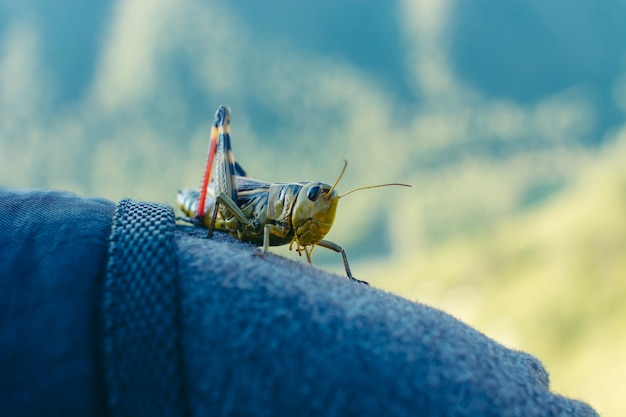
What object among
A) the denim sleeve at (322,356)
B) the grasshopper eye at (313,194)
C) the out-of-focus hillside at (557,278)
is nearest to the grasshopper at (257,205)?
the grasshopper eye at (313,194)

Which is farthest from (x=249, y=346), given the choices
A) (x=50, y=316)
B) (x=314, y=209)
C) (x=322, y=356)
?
(x=314, y=209)

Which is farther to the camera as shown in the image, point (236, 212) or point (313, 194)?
point (236, 212)

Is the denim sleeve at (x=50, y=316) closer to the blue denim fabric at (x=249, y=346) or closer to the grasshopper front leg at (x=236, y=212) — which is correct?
the blue denim fabric at (x=249, y=346)

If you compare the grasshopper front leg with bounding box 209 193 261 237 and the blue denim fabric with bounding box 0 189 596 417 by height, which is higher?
the grasshopper front leg with bounding box 209 193 261 237

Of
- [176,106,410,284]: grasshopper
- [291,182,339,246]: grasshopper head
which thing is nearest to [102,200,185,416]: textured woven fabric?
[176,106,410,284]: grasshopper

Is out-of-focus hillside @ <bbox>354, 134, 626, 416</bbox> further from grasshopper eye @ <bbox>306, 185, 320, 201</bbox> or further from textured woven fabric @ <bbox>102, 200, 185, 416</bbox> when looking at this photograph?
textured woven fabric @ <bbox>102, 200, 185, 416</bbox>

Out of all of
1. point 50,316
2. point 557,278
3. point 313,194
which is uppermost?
point 557,278

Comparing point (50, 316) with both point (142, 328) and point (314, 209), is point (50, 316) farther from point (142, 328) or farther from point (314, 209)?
point (314, 209)
